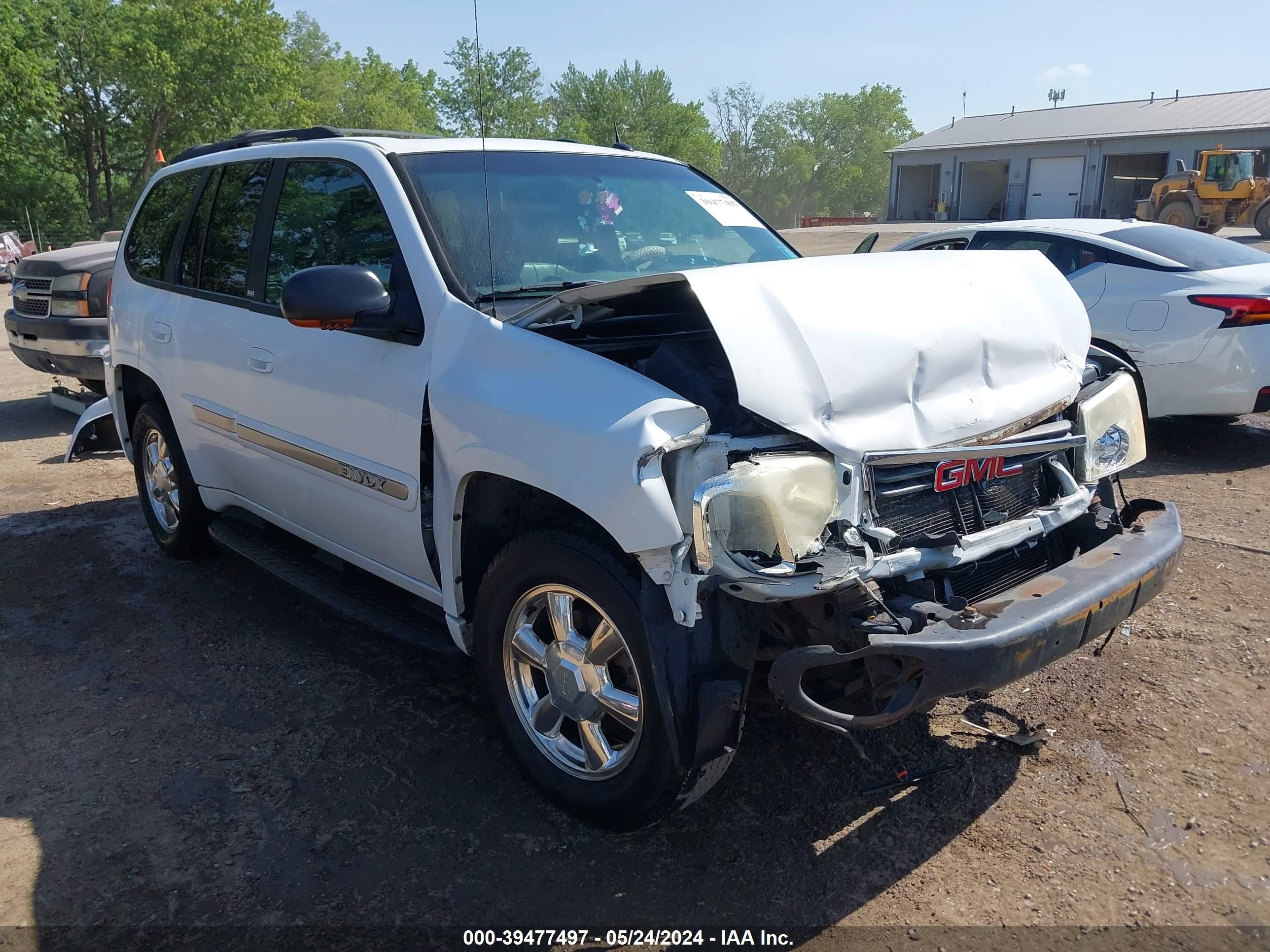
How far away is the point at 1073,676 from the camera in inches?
150

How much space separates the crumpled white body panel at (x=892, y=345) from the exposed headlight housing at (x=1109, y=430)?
0.11 meters

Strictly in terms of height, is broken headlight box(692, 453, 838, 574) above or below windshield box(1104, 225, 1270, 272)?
below

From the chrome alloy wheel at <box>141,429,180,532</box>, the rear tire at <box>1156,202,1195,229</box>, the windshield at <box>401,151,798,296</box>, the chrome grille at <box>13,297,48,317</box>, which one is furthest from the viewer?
the rear tire at <box>1156,202,1195,229</box>

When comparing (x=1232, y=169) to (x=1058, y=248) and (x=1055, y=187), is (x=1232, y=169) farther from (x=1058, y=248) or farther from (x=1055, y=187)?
(x=1058, y=248)

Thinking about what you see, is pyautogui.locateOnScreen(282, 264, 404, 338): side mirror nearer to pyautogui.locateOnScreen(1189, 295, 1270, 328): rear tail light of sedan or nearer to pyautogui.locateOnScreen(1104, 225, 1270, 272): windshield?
pyautogui.locateOnScreen(1189, 295, 1270, 328): rear tail light of sedan

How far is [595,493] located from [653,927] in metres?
1.14

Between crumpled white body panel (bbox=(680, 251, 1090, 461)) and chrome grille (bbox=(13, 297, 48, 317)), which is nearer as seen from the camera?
crumpled white body panel (bbox=(680, 251, 1090, 461))

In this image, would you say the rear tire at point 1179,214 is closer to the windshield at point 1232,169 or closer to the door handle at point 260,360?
the windshield at point 1232,169

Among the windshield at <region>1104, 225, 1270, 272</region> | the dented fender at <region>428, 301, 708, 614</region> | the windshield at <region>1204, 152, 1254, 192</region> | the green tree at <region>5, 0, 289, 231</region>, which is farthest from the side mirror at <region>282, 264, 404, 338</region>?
the green tree at <region>5, 0, 289, 231</region>

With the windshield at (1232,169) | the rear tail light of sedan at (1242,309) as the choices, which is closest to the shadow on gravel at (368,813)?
the rear tail light of sedan at (1242,309)

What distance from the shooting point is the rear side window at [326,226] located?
3.50 meters

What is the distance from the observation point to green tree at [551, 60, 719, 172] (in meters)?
65.1

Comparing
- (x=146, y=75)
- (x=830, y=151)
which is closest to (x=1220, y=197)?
(x=146, y=75)

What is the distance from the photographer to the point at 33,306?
30.0 ft
